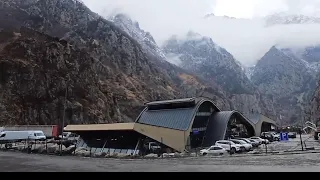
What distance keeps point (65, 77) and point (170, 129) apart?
53487 mm

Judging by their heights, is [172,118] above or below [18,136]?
above

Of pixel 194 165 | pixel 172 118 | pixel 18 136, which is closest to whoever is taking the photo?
pixel 194 165

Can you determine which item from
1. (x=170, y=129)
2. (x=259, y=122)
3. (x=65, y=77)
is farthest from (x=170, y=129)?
(x=65, y=77)

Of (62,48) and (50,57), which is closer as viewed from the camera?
(50,57)

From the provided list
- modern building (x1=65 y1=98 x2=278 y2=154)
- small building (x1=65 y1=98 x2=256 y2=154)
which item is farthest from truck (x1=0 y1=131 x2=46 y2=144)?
modern building (x1=65 y1=98 x2=278 y2=154)

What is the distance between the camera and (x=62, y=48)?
106688 mm

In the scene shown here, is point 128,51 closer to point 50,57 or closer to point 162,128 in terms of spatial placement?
point 50,57

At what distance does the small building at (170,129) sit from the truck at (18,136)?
28.3 feet

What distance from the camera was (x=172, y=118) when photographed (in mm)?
58594

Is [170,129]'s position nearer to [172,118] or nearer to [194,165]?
[172,118]

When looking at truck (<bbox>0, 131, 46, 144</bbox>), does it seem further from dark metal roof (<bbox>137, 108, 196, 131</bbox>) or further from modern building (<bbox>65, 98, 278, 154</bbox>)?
dark metal roof (<bbox>137, 108, 196, 131</bbox>)

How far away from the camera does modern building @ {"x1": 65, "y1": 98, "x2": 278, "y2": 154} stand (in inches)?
1962
